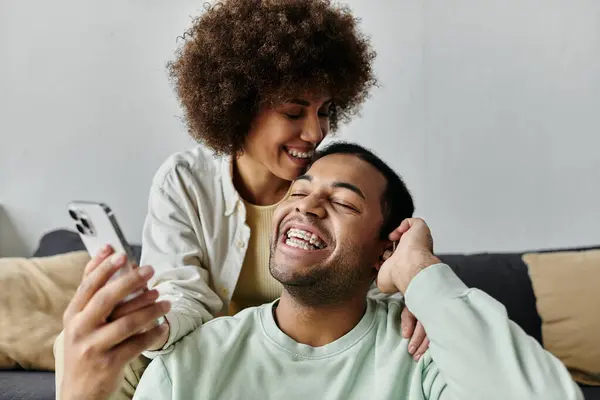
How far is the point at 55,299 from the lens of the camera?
2.44 metres

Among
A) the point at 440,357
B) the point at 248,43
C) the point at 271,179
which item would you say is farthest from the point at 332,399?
the point at 248,43

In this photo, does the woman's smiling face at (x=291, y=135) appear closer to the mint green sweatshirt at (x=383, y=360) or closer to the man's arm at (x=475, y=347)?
the mint green sweatshirt at (x=383, y=360)

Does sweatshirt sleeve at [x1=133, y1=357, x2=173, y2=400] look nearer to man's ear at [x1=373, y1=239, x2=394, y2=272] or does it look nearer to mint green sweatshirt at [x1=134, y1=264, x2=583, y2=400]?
mint green sweatshirt at [x1=134, y1=264, x2=583, y2=400]

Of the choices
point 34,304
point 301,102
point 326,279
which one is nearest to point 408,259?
point 326,279

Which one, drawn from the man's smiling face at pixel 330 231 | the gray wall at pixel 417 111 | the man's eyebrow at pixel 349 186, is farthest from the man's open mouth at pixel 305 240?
the gray wall at pixel 417 111

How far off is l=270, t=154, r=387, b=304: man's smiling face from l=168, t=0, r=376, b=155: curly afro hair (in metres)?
0.32

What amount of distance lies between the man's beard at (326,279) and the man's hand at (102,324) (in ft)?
1.07

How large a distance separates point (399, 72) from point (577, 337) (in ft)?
4.22

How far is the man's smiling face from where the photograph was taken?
141cm

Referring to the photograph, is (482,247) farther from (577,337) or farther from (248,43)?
(248,43)

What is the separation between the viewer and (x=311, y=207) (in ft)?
4.76

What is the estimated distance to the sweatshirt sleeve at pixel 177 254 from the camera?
5.14 ft

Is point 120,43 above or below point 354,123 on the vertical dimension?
above

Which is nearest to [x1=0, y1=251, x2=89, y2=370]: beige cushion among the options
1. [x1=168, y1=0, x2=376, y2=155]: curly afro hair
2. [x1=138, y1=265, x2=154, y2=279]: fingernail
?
[x1=168, y1=0, x2=376, y2=155]: curly afro hair
